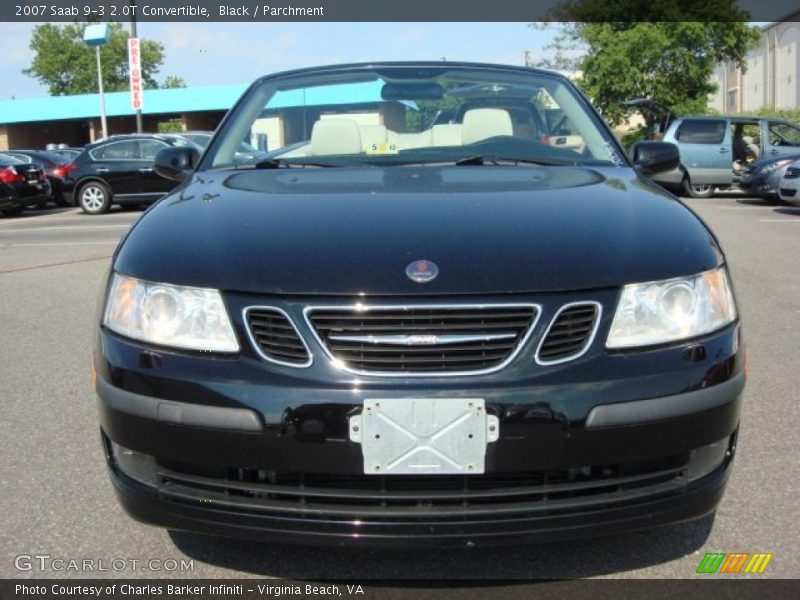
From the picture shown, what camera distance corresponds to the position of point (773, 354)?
5016 mm

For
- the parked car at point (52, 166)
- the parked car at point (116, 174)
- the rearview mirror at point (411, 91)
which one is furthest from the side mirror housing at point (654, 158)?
the parked car at point (52, 166)

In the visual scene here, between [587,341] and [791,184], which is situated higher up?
[791,184]

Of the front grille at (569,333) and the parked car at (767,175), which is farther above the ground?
the parked car at (767,175)

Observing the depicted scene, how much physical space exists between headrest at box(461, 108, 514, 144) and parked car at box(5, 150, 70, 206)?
654 inches

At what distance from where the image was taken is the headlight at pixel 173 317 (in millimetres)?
2244

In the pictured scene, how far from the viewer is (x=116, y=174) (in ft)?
54.9

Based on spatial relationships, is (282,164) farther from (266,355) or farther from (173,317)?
(266,355)

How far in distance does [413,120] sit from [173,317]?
1747 millimetres

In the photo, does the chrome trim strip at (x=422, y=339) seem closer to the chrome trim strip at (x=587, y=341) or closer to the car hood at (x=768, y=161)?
the chrome trim strip at (x=587, y=341)

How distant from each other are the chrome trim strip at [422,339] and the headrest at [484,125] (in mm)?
1618

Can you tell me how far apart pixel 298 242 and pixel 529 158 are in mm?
1328

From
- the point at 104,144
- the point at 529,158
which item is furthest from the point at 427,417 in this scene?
the point at 104,144

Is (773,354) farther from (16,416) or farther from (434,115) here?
(16,416)

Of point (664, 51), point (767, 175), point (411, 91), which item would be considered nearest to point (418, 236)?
point (411, 91)
